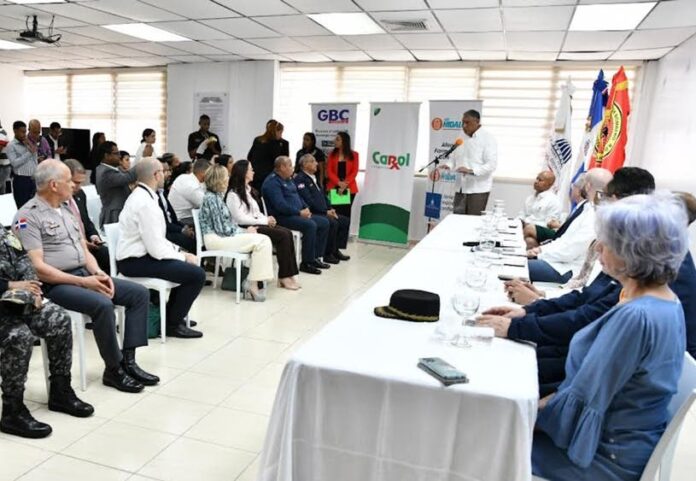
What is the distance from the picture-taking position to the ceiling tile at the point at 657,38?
5195 millimetres

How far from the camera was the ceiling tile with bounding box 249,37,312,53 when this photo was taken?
21.6ft

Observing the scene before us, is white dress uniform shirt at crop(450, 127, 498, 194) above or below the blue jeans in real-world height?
above

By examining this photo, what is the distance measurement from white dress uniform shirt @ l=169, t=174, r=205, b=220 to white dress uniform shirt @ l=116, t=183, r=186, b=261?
4.76 feet

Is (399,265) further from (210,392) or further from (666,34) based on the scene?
(666,34)

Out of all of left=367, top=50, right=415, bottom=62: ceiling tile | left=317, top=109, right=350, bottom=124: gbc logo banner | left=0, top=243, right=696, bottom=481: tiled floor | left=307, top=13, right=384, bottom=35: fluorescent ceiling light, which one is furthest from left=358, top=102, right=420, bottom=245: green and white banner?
left=0, top=243, right=696, bottom=481: tiled floor

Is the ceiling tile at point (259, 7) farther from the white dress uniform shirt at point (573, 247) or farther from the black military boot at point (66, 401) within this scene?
the black military boot at point (66, 401)

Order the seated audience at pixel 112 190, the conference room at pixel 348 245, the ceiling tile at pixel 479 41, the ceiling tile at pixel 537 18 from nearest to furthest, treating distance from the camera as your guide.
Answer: the conference room at pixel 348 245 → the seated audience at pixel 112 190 → the ceiling tile at pixel 537 18 → the ceiling tile at pixel 479 41

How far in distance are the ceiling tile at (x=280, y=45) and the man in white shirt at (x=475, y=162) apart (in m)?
2.26

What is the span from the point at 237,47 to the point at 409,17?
2.96m

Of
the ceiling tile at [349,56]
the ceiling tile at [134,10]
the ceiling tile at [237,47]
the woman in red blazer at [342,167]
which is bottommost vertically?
the woman in red blazer at [342,167]

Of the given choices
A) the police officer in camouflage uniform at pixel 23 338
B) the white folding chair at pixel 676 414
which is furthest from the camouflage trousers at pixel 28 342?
the white folding chair at pixel 676 414

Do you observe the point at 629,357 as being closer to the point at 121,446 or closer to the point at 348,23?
the point at 121,446

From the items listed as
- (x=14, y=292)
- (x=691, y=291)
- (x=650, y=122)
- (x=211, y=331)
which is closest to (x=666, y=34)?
(x=650, y=122)

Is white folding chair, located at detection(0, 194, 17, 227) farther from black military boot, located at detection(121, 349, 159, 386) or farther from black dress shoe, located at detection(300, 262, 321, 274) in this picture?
black dress shoe, located at detection(300, 262, 321, 274)
